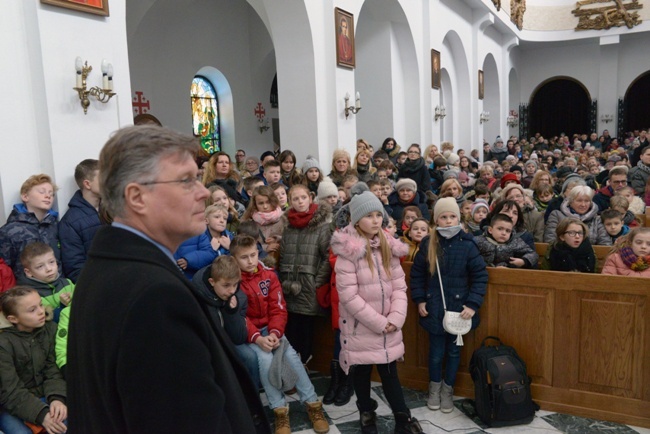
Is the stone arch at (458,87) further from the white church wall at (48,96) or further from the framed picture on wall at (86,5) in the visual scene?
the white church wall at (48,96)

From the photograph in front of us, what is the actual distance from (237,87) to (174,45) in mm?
2116

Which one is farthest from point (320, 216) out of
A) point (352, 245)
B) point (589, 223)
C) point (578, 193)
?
point (589, 223)

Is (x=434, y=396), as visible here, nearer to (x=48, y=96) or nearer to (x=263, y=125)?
(x=48, y=96)

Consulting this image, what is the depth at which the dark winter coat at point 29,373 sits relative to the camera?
10.2 ft

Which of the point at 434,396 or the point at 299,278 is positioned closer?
the point at 434,396

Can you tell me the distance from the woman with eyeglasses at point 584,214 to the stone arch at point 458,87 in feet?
33.6

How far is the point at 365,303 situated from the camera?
3.74m

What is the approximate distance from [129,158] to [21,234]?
122 inches

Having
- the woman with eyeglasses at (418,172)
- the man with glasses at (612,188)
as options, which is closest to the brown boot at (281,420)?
the man with glasses at (612,188)

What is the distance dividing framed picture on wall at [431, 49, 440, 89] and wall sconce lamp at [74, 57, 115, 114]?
9.26m

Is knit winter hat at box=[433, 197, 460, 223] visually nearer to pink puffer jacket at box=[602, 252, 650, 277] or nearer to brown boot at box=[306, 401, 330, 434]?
pink puffer jacket at box=[602, 252, 650, 277]

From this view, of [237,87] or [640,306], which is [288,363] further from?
[237,87]

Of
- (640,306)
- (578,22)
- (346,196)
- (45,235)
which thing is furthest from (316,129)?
(578,22)

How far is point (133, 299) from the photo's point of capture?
1.22m
